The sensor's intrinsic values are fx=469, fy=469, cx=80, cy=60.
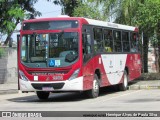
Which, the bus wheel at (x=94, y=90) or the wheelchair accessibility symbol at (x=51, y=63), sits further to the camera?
the bus wheel at (x=94, y=90)

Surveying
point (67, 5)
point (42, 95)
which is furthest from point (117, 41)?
point (67, 5)

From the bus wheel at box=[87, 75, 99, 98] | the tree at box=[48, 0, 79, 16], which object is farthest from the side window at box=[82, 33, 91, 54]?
the tree at box=[48, 0, 79, 16]

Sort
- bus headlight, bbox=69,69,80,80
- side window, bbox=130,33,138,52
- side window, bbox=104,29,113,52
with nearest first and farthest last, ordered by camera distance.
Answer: bus headlight, bbox=69,69,80,80
side window, bbox=104,29,113,52
side window, bbox=130,33,138,52

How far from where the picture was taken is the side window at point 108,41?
66.8 ft

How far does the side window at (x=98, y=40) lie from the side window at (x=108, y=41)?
54cm

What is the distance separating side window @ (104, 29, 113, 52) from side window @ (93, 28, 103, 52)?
1.79 ft

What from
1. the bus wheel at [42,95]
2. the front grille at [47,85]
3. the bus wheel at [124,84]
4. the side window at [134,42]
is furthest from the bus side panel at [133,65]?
the front grille at [47,85]

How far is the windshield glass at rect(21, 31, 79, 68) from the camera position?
57.1 ft

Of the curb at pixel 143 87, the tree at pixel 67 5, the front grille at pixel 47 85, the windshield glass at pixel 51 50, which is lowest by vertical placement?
the curb at pixel 143 87

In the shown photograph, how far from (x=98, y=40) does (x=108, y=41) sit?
4.02 feet

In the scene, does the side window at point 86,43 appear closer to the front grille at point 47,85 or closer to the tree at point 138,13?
the front grille at point 47,85

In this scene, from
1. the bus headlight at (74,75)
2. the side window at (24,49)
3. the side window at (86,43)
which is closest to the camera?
the bus headlight at (74,75)

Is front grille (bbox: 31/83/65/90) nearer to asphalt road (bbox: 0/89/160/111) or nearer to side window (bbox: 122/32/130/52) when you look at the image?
asphalt road (bbox: 0/89/160/111)

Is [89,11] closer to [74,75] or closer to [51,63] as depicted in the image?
[51,63]
